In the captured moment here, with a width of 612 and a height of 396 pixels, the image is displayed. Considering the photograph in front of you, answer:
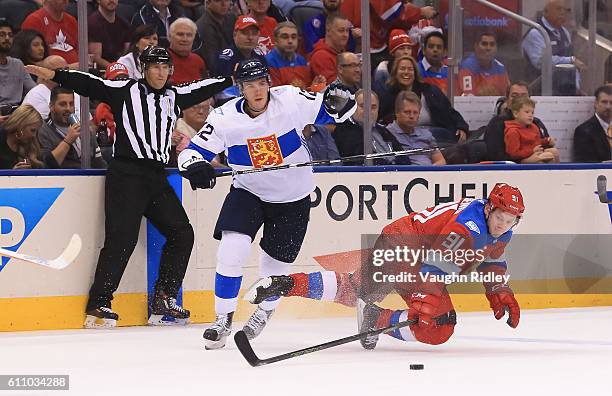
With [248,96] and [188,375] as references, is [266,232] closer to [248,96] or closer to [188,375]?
[248,96]

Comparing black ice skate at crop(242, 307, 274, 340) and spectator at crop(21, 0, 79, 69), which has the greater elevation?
spectator at crop(21, 0, 79, 69)

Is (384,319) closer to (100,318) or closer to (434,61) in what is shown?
(100,318)

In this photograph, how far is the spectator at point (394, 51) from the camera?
7.50 m

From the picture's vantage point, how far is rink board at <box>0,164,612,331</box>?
6.60 m

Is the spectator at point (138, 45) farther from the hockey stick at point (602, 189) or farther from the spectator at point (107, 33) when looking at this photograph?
the hockey stick at point (602, 189)

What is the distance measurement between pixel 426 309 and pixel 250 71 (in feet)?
4.45

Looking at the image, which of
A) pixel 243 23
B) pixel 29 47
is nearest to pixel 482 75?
pixel 243 23

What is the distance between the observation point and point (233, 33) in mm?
7320

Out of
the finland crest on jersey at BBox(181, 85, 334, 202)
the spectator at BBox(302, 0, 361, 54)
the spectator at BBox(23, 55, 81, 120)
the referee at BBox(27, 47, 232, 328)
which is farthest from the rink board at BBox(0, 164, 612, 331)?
the finland crest on jersey at BBox(181, 85, 334, 202)

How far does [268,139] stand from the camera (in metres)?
5.94

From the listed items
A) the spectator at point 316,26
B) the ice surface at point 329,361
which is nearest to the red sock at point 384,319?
the ice surface at point 329,361

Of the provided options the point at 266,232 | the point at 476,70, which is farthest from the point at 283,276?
the point at 476,70

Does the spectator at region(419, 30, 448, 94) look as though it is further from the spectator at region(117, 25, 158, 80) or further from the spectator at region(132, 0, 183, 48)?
the spectator at region(117, 25, 158, 80)

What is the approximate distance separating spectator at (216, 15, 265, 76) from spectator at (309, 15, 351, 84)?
1.25 ft
